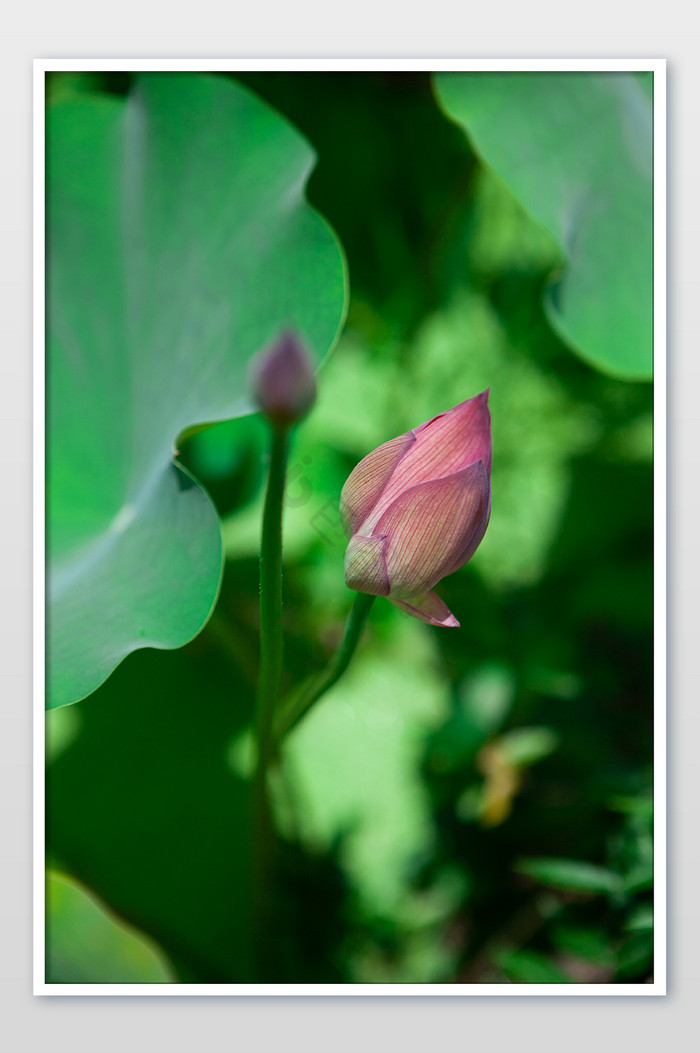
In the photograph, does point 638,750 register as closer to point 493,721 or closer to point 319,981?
point 493,721

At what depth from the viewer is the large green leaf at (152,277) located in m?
0.62

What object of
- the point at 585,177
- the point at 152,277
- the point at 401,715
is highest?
the point at 585,177

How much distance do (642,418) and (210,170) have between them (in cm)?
56

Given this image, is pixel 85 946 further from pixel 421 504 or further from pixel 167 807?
pixel 421 504

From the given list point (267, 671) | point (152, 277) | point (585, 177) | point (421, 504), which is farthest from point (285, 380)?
point (585, 177)

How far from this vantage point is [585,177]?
71 centimetres

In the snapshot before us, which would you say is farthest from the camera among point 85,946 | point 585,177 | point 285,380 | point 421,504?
point 585,177

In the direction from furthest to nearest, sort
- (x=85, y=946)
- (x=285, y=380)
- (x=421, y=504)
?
(x=85, y=946) → (x=421, y=504) → (x=285, y=380)

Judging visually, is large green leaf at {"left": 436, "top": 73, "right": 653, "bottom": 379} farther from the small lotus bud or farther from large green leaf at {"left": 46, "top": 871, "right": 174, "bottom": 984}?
large green leaf at {"left": 46, "top": 871, "right": 174, "bottom": 984}

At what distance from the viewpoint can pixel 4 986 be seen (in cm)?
61

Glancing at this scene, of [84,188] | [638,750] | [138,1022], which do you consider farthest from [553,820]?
[84,188]

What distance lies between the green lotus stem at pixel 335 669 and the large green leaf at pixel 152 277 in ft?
0.62

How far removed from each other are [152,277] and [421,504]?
398 mm

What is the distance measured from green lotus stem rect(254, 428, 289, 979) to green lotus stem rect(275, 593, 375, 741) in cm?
1
